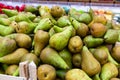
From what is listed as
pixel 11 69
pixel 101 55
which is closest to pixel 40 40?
pixel 11 69

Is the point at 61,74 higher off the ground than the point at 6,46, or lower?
lower

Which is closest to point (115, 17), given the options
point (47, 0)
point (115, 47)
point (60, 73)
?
point (47, 0)

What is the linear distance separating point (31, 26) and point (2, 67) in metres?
0.26

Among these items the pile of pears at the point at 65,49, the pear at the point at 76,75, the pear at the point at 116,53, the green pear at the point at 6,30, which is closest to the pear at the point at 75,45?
the pile of pears at the point at 65,49

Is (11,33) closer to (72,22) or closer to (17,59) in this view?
(17,59)

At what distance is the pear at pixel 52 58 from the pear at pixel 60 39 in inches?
1.2

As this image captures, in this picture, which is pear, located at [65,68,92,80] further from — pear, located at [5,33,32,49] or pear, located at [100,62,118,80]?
pear, located at [5,33,32,49]

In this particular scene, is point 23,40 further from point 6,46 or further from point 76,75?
point 76,75

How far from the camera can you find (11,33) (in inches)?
48.5

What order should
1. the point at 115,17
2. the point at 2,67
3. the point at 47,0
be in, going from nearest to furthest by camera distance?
the point at 2,67, the point at 115,17, the point at 47,0

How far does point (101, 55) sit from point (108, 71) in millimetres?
81

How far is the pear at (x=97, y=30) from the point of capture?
1.12 meters

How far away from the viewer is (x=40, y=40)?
1076 mm

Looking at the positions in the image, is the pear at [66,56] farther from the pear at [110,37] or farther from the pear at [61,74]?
the pear at [110,37]
